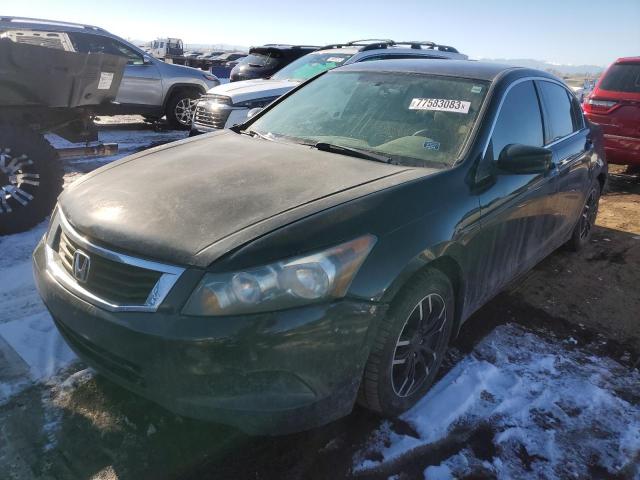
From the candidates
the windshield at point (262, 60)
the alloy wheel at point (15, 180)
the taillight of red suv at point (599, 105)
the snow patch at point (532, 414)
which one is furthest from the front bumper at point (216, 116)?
the snow patch at point (532, 414)

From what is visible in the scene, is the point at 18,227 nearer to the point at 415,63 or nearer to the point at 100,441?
the point at 100,441

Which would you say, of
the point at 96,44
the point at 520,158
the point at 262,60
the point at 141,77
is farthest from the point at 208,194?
the point at 262,60

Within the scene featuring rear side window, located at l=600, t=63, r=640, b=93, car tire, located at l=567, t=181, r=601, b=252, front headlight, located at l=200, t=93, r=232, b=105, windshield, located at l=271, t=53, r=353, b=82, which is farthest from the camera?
windshield, located at l=271, t=53, r=353, b=82

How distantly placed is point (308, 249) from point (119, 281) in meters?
0.74

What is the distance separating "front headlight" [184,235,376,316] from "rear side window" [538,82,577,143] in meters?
2.43

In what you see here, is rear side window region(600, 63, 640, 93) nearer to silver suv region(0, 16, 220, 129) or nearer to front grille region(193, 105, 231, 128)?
front grille region(193, 105, 231, 128)

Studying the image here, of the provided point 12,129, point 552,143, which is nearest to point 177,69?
point 12,129

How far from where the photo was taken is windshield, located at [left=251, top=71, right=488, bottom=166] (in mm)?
2824

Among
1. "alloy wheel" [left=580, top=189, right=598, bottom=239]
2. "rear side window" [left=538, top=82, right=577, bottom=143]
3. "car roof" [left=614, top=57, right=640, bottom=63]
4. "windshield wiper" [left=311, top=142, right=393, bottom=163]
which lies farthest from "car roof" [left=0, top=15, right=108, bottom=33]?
"car roof" [left=614, top=57, right=640, bottom=63]

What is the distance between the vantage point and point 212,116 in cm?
748

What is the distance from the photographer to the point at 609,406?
8.81 ft

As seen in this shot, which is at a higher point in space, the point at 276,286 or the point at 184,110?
the point at 276,286

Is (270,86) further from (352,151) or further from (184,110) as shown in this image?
(352,151)

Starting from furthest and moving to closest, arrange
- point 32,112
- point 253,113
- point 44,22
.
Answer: point 44,22 → point 253,113 → point 32,112
